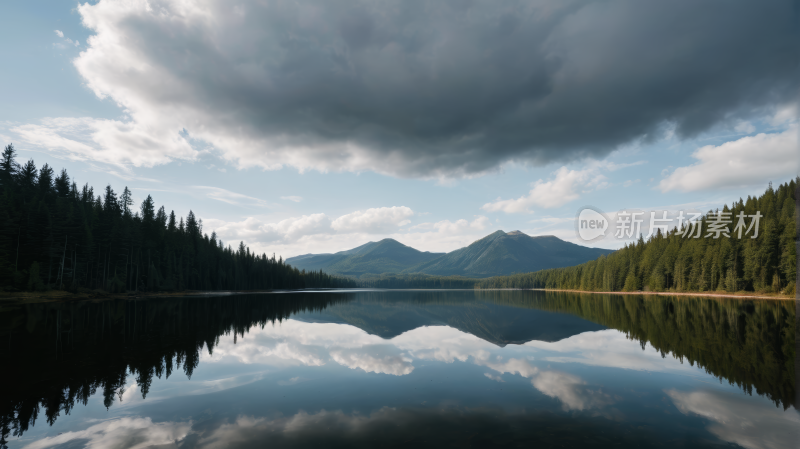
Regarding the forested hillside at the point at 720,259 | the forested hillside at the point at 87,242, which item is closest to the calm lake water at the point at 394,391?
the forested hillside at the point at 87,242

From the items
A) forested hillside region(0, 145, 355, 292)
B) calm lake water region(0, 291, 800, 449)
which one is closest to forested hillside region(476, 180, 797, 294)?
calm lake water region(0, 291, 800, 449)

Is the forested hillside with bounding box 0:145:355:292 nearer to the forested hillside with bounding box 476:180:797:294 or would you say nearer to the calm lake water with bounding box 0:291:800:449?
the calm lake water with bounding box 0:291:800:449

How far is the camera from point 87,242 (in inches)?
2820

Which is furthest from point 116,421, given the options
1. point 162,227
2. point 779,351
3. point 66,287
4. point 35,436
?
point 162,227

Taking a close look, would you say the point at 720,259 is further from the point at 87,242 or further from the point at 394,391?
the point at 87,242

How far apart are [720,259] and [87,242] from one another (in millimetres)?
151519

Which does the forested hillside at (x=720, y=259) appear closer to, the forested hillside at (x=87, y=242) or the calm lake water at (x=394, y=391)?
the calm lake water at (x=394, y=391)

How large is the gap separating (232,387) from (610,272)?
14776cm

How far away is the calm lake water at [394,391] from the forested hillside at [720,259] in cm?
7679

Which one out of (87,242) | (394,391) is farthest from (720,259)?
(87,242)

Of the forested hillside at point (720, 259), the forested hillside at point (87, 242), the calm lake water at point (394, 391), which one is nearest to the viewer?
the calm lake water at point (394, 391)

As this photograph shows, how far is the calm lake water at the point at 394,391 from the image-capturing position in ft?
29.8

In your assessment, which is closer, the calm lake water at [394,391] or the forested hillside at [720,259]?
the calm lake water at [394,391]

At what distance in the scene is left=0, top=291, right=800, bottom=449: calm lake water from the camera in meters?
9.09
